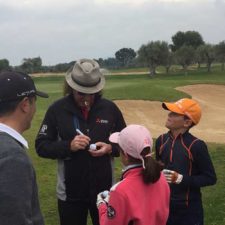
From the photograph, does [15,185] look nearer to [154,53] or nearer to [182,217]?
[182,217]

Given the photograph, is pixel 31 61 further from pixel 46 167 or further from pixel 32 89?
pixel 32 89

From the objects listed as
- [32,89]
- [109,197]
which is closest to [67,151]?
[109,197]

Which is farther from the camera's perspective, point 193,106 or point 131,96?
point 131,96

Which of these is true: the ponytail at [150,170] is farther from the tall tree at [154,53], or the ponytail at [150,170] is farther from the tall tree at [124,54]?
the tall tree at [124,54]

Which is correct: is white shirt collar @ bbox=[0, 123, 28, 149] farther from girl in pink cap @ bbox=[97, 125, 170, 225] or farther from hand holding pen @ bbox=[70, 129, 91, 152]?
hand holding pen @ bbox=[70, 129, 91, 152]

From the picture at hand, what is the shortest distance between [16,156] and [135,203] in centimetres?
121

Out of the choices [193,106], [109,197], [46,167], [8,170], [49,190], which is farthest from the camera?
[46,167]

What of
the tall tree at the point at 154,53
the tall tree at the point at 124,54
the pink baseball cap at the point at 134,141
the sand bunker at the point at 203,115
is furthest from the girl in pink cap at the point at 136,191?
the tall tree at the point at 124,54

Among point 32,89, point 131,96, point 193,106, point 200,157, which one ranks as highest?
point 32,89

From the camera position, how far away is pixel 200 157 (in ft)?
14.9

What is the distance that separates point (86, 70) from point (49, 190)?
4.42 metres

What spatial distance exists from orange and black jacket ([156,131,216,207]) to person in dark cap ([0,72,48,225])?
2.10 meters

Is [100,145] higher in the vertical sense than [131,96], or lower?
higher

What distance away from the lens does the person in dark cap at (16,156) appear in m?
2.41
